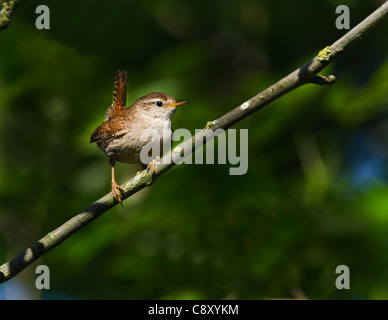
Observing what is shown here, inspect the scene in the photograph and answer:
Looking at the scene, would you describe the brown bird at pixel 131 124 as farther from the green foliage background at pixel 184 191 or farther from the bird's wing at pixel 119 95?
the green foliage background at pixel 184 191

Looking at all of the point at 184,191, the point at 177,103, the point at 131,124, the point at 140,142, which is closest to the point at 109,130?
the point at 131,124

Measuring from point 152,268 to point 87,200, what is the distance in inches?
34.0

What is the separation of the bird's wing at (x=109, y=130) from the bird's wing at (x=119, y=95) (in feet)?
0.80

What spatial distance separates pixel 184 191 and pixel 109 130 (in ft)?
3.15

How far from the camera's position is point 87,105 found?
199 inches

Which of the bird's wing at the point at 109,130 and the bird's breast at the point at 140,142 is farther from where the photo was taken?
the bird's wing at the point at 109,130

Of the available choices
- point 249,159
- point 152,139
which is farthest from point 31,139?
point 249,159

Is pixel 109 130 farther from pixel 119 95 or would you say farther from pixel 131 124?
pixel 119 95

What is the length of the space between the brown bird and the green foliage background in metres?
0.11

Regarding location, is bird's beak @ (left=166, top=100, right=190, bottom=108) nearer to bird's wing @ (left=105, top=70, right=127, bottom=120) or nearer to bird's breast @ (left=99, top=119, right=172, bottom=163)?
bird's breast @ (left=99, top=119, right=172, bottom=163)

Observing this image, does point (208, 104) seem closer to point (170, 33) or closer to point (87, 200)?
point (87, 200)

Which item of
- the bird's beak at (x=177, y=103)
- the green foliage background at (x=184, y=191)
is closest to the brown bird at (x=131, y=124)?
the bird's beak at (x=177, y=103)

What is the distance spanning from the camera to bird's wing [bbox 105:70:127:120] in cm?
489

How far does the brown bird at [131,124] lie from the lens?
15.2 feet
